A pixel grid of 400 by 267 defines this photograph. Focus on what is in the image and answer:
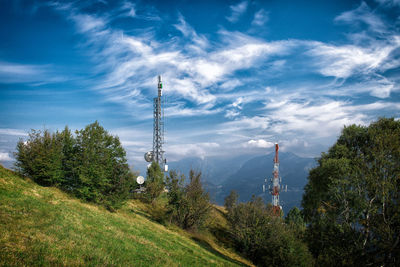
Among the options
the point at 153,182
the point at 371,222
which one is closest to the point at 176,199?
the point at 153,182

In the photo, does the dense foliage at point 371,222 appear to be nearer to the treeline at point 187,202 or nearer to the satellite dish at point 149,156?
the treeline at point 187,202

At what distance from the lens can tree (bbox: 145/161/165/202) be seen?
4909cm

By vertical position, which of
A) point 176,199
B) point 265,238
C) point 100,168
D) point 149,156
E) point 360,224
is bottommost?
point 265,238

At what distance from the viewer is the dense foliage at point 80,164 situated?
1150 inches

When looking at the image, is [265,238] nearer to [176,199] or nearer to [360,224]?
[176,199]

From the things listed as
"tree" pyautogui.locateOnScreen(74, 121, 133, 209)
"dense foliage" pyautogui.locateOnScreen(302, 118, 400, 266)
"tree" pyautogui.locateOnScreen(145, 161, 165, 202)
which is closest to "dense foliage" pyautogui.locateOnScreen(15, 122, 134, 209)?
"tree" pyautogui.locateOnScreen(74, 121, 133, 209)

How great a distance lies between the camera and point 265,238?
33812mm

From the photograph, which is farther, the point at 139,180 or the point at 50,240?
the point at 139,180

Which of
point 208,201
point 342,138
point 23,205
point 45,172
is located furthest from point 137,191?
point 342,138

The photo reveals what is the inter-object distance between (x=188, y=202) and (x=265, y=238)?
1375cm

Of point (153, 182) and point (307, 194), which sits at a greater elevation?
point (153, 182)

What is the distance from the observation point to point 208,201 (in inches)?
1531

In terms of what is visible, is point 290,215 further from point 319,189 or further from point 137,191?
point 137,191

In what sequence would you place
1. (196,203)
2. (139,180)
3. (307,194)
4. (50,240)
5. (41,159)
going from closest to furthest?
(50,240)
(41,159)
(196,203)
(307,194)
(139,180)
